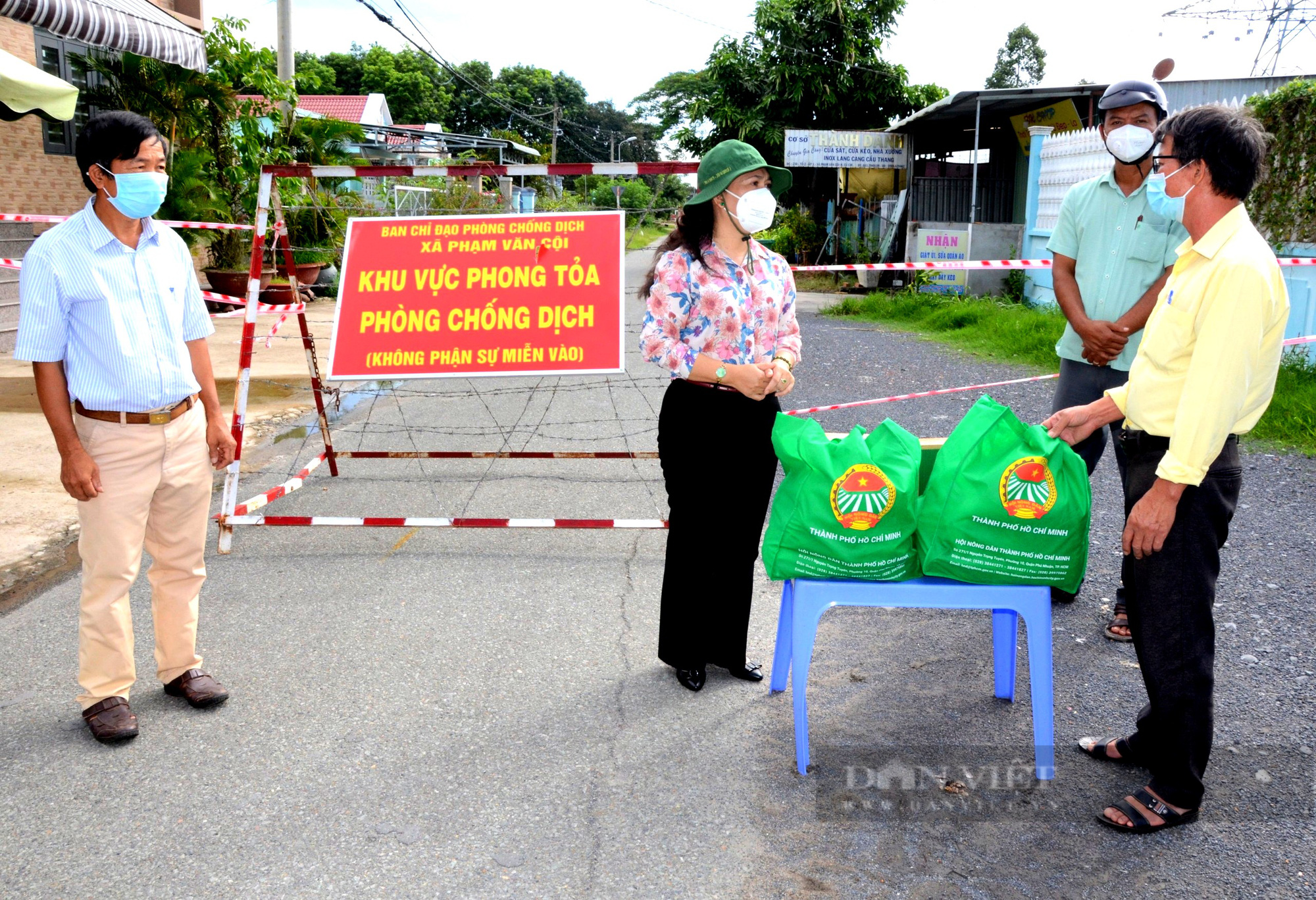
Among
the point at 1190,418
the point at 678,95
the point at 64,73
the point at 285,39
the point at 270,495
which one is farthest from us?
the point at 678,95

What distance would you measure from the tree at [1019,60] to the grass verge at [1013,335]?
4940 centimetres

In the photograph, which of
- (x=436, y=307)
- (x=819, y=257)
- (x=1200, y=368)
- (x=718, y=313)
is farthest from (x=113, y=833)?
(x=819, y=257)

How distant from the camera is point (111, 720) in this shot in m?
3.16

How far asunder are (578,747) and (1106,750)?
162 cm

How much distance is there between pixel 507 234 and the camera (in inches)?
187

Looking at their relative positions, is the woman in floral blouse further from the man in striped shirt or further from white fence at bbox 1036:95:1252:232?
white fence at bbox 1036:95:1252:232

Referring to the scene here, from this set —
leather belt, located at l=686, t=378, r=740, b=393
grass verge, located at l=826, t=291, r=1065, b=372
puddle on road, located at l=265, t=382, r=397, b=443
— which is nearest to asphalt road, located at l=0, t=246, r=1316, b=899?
leather belt, located at l=686, t=378, r=740, b=393

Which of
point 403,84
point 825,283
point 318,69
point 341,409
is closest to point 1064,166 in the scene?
point 825,283

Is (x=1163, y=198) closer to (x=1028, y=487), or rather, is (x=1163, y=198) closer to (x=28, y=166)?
(x=1028, y=487)

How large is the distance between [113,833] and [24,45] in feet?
46.1

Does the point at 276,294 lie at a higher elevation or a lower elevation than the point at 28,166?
lower

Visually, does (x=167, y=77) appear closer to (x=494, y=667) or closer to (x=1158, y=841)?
(x=494, y=667)

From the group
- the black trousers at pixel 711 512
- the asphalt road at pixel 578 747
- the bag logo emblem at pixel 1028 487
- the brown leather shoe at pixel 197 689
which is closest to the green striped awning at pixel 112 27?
the asphalt road at pixel 578 747

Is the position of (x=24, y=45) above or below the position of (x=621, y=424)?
above
